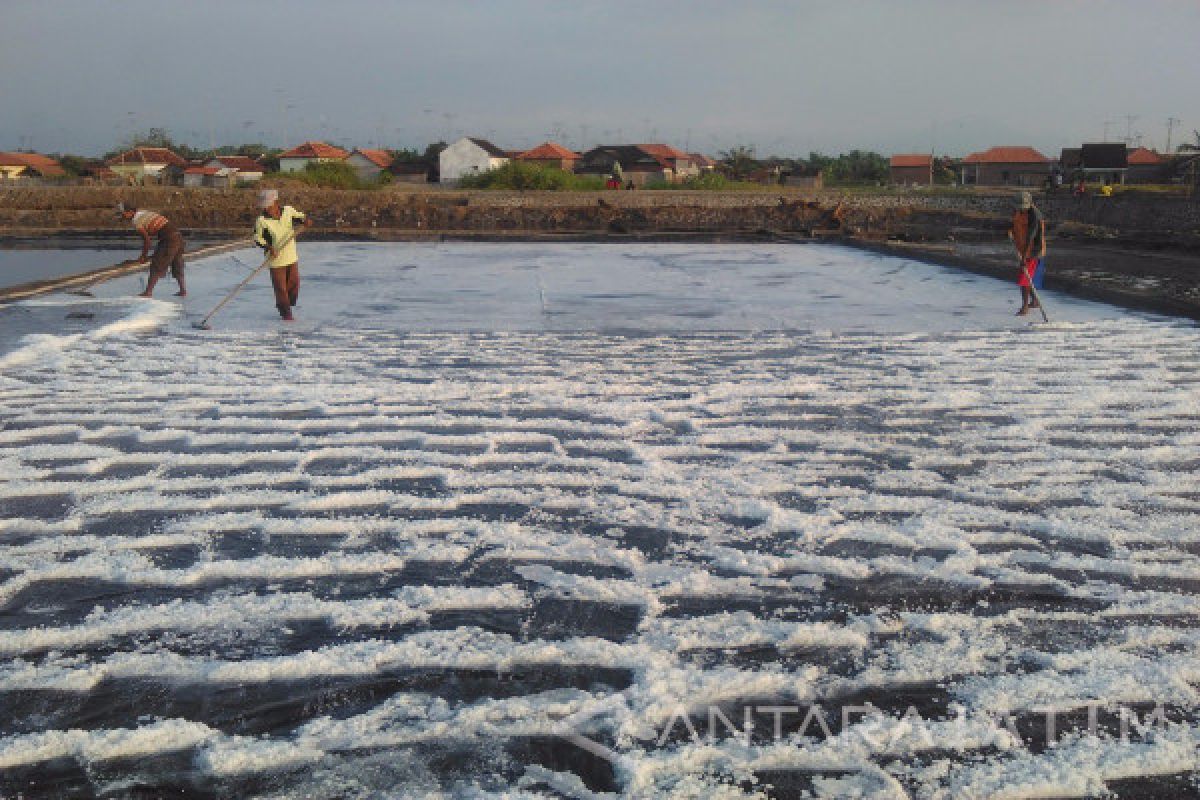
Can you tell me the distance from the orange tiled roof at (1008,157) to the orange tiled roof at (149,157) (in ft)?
151

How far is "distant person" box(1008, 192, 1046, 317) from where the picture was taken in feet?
24.6

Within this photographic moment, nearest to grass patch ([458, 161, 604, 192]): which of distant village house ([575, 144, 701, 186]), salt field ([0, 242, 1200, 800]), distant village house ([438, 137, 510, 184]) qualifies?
distant village house ([575, 144, 701, 186])

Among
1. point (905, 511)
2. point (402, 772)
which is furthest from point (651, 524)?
point (402, 772)

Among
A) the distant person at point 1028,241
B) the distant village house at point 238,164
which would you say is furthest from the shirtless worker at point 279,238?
the distant village house at point 238,164

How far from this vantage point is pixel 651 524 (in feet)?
10.7

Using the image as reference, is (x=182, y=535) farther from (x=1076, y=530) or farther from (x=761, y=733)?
(x=1076, y=530)

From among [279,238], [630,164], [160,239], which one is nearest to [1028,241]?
[279,238]

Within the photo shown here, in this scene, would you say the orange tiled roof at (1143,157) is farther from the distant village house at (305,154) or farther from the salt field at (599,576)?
the salt field at (599,576)

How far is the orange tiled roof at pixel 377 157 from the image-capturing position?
191ft

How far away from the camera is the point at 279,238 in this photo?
7348 millimetres

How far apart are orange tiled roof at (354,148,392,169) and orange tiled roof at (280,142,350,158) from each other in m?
1.15

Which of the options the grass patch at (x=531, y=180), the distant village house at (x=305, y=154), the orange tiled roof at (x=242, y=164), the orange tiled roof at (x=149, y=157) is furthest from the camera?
the distant village house at (x=305, y=154)

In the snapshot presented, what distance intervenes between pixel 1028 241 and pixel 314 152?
5776 cm

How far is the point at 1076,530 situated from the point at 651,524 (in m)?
1.39
